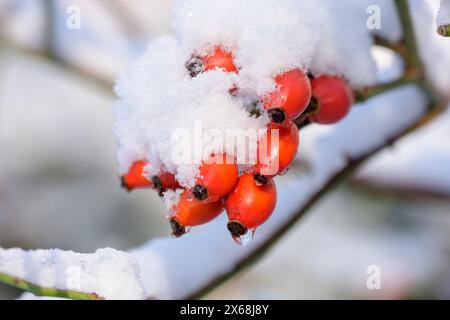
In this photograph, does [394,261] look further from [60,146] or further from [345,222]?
[60,146]

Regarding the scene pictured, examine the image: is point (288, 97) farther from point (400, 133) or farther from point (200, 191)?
point (400, 133)

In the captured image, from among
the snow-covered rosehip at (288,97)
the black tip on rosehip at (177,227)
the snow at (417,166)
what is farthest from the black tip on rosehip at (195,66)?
the snow at (417,166)

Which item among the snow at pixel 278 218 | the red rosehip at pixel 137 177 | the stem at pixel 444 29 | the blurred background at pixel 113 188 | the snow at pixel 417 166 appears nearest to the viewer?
the stem at pixel 444 29

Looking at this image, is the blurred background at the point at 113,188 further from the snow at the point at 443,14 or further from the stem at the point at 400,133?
the snow at the point at 443,14

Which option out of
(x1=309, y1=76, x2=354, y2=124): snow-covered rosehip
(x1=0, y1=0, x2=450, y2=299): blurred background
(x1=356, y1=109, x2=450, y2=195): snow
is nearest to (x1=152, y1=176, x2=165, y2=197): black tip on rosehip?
(x1=309, y1=76, x2=354, y2=124): snow-covered rosehip

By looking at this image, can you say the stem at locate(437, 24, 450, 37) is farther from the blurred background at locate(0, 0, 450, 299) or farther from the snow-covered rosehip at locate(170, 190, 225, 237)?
the blurred background at locate(0, 0, 450, 299)

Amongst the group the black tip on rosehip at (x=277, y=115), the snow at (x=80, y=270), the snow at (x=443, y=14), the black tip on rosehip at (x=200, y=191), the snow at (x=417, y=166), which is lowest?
the snow at (x=80, y=270)
